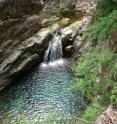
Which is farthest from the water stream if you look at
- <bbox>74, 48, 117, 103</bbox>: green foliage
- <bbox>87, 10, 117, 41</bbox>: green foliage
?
<bbox>87, 10, 117, 41</bbox>: green foliage

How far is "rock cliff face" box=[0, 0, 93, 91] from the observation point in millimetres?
Result: 26547

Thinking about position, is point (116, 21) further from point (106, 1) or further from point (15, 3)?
point (15, 3)

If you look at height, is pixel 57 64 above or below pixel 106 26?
below

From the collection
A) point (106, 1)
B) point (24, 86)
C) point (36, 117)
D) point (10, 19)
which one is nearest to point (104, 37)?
point (106, 1)

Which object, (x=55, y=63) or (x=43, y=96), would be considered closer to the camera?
(x=43, y=96)

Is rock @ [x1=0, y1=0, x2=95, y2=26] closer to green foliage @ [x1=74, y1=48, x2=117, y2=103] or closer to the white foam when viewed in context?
the white foam

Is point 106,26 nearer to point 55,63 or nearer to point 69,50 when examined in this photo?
point 55,63

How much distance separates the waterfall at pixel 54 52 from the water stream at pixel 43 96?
349mm

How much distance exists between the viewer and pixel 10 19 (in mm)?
28172

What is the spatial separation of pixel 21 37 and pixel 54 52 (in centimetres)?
372

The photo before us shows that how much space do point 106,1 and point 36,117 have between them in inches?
344

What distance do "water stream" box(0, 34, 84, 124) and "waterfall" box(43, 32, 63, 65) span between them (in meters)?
0.35

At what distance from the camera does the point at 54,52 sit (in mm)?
30641

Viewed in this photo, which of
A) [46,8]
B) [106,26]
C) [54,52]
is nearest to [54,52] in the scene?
[54,52]
